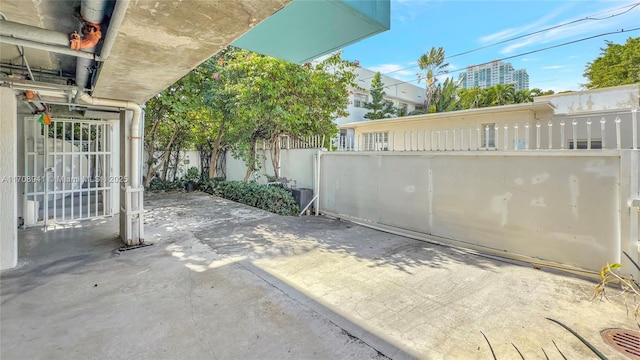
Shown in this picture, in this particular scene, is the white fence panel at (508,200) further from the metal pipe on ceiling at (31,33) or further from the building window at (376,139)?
the building window at (376,139)

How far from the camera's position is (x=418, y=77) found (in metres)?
20.4

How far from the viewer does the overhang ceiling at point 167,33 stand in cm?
198

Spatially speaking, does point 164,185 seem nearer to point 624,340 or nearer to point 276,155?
point 276,155

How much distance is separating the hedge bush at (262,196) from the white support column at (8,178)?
4802 millimetres

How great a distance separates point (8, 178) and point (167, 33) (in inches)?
136

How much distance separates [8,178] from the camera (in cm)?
379

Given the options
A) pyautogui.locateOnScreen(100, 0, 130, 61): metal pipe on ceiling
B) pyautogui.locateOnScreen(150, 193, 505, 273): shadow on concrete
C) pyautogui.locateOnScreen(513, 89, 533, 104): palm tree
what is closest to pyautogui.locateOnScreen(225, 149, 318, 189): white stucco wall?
pyautogui.locateOnScreen(150, 193, 505, 273): shadow on concrete

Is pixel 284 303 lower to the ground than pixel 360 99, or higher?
lower

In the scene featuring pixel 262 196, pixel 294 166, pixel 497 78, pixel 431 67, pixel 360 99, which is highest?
pixel 431 67

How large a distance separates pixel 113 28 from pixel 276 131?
664 centimetres

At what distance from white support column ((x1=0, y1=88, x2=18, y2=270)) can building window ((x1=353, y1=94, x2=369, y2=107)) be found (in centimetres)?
1566

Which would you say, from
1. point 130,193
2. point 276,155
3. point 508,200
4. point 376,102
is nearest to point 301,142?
point 276,155

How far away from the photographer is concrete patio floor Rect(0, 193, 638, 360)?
2367 mm

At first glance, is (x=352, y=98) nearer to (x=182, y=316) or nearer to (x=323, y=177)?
(x=323, y=177)
